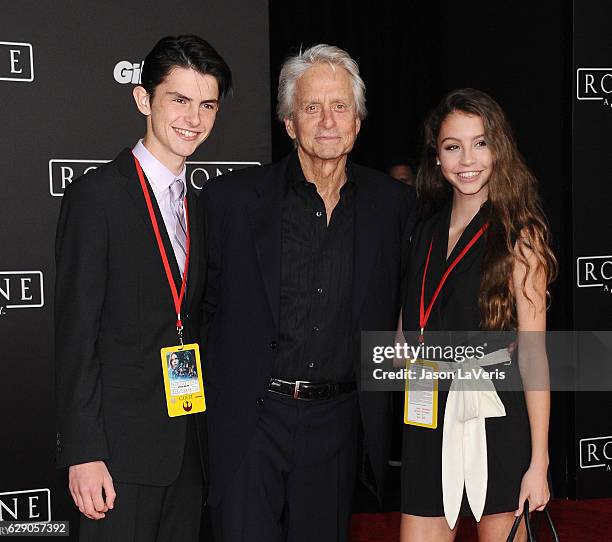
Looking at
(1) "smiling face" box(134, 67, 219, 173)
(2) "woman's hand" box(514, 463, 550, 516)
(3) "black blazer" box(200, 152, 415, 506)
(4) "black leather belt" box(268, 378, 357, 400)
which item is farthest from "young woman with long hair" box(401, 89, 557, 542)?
(1) "smiling face" box(134, 67, 219, 173)

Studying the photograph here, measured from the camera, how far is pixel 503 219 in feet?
7.72

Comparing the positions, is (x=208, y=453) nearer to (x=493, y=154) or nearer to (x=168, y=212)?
(x=168, y=212)

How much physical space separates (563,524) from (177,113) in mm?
2890

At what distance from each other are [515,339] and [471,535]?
1.84m

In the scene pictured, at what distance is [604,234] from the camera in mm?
4473

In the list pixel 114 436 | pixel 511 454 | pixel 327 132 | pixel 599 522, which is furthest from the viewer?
pixel 599 522

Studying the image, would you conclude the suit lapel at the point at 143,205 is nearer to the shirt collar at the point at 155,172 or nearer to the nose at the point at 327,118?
the shirt collar at the point at 155,172

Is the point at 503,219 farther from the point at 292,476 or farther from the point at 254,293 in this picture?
the point at 292,476

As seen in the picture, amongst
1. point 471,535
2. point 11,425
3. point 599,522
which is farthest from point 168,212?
point 599,522

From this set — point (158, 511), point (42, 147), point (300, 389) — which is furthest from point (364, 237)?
point (42, 147)

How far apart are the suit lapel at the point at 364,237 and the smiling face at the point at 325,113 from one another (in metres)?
0.15

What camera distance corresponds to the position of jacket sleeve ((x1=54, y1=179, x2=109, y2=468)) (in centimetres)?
200

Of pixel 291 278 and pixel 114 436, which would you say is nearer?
pixel 114 436

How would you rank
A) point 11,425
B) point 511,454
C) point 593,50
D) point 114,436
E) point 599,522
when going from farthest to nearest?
1. point 593,50
2. point 599,522
3. point 11,425
4. point 511,454
5. point 114,436
